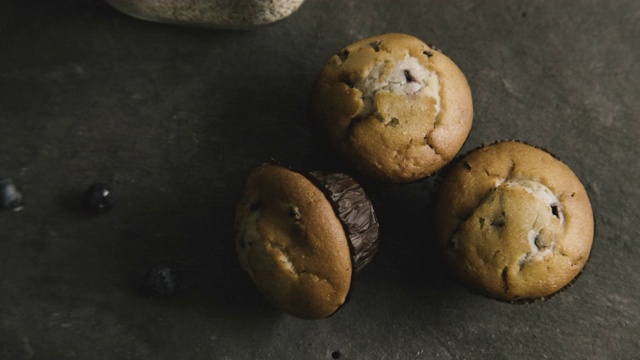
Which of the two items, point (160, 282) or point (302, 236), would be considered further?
point (160, 282)

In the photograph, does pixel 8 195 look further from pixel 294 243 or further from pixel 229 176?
pixel 294 243

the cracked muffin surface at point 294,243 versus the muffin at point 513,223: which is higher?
the muffin at point 513,223

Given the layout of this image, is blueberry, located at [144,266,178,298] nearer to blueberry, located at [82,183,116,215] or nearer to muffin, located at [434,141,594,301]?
blueberry, located at [82,183,116,215]

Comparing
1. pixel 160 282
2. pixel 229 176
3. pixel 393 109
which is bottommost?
pixel 160 282

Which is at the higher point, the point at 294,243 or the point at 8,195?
the point at 294,243

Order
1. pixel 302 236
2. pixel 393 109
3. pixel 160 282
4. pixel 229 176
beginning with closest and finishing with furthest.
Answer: pixel 302 236, pixel 393 109, pixel 160 282, pixel 229 176

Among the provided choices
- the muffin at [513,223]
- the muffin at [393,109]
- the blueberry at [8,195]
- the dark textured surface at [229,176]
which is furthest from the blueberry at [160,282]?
the muffin at [513,223]

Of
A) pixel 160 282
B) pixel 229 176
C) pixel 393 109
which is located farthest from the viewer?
pixel 229 176

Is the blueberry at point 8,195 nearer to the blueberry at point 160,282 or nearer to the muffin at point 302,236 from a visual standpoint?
the blueberry at point 160,282

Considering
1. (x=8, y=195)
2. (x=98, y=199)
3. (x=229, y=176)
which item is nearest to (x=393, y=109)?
(x=229, y=176)
